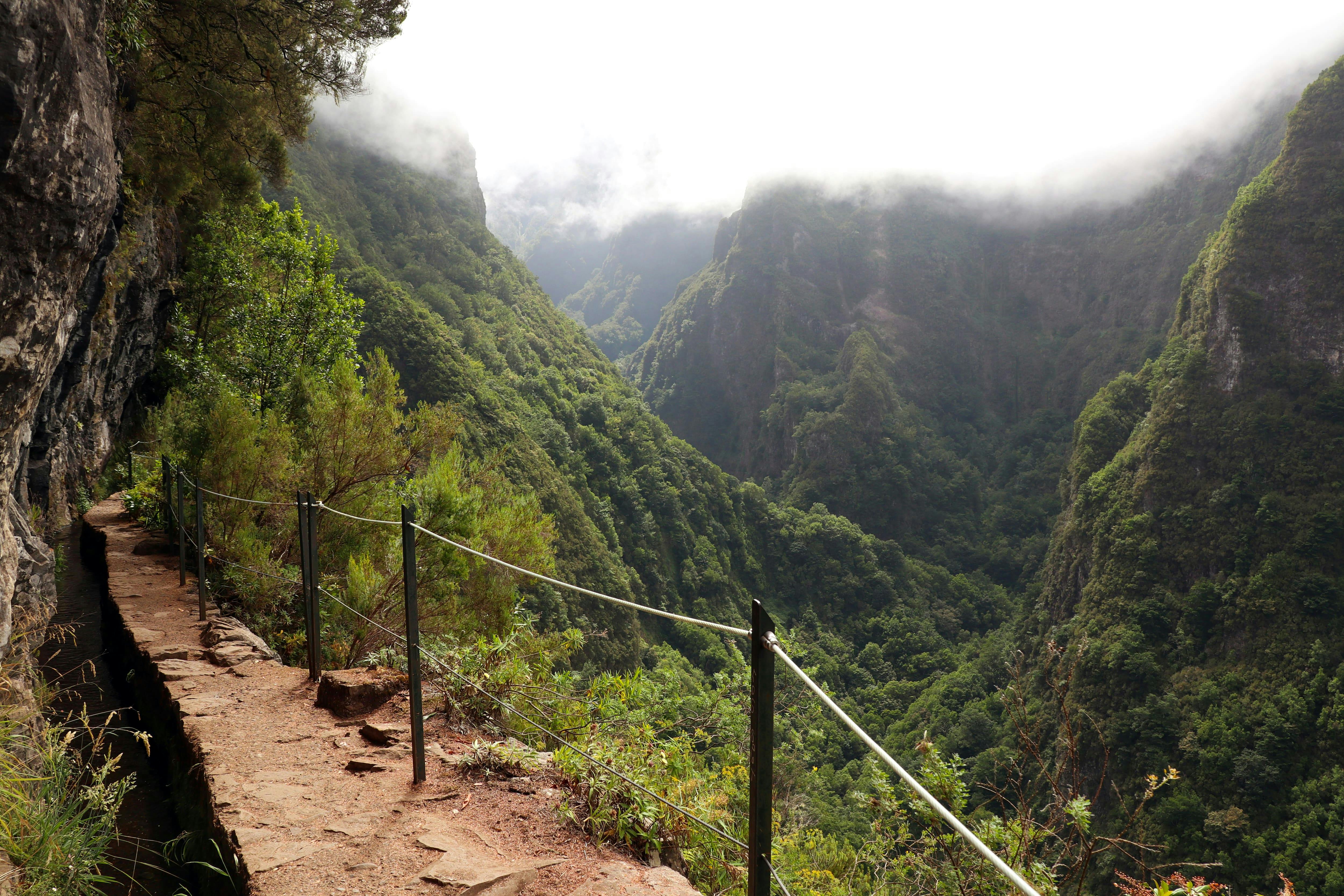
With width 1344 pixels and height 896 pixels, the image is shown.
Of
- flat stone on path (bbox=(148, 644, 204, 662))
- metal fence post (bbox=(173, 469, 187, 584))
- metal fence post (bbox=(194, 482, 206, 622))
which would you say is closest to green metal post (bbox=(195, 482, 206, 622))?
metal fence post (bbox=(194, 482, 206, 622))

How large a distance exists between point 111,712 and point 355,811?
188 cm

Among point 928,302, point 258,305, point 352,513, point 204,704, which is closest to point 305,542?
point 204,704

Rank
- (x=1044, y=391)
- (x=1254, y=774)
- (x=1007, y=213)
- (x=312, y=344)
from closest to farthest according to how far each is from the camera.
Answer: (x=312, y=344)
(x=1254, y=774)
(x=1044, y=391)
(x=1007, y=213)

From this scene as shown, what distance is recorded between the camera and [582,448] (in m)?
53.4

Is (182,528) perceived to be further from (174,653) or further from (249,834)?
(249,834)

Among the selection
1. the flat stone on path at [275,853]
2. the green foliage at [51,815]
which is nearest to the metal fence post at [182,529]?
the green foliage at [51,815]

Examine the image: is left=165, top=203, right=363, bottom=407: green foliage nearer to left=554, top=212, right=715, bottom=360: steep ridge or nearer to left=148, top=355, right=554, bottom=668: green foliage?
left=148, top=355, right=554, bottom=668: green foliage

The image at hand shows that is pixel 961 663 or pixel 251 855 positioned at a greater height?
pixel 251 855

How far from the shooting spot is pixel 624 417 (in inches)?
2394

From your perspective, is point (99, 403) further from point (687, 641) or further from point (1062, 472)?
point (1062, 472)

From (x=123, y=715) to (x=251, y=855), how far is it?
304 centimetres

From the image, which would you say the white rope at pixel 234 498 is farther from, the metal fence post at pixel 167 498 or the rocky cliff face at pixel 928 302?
the rocky cliff face at pixel 928 302

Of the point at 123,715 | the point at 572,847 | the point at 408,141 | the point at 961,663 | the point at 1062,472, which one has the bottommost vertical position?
the point at 961,663

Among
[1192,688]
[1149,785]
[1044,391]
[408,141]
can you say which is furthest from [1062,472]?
[1149,785]
